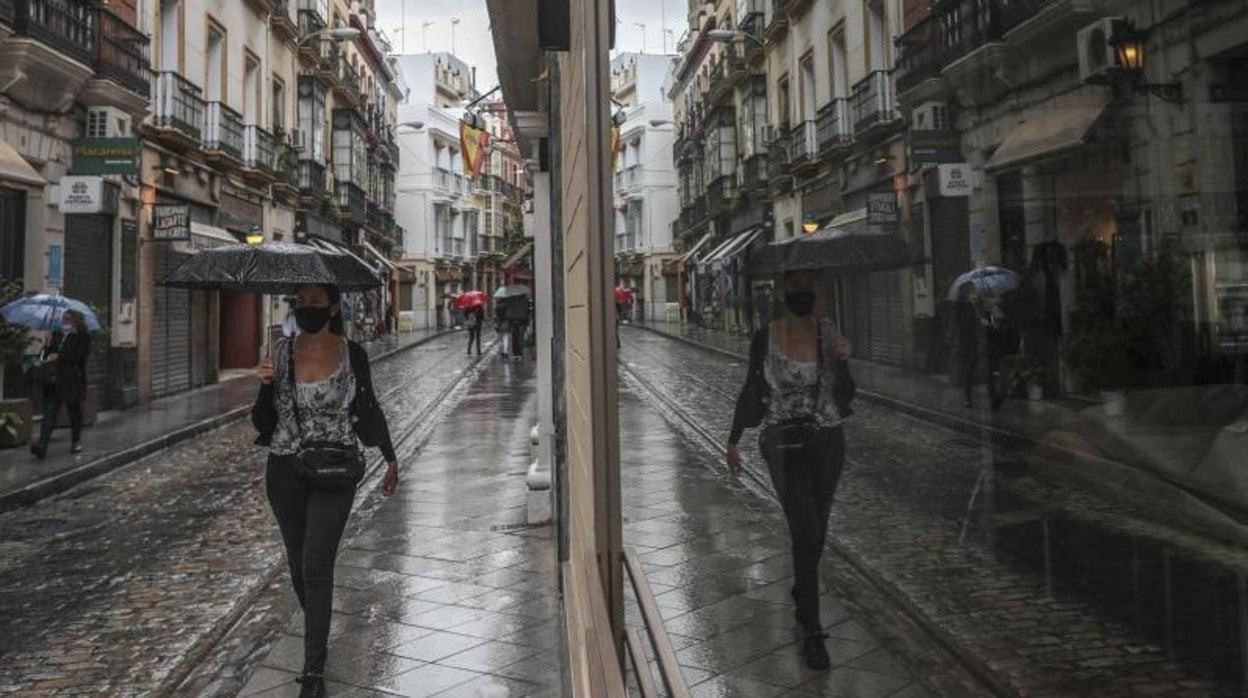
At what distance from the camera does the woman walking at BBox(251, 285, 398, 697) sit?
11.0ft

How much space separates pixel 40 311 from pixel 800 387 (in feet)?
34.3

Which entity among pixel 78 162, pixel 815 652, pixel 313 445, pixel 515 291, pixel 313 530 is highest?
pixel 78 162

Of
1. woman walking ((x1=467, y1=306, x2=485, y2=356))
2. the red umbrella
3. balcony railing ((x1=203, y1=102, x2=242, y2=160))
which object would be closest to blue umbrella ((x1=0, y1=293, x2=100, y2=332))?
balcony railing ((x1=203, y1=102, x2=242, y2=160))

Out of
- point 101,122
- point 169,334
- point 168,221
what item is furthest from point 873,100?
point 169,334

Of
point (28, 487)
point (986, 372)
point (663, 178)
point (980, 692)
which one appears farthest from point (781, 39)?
point (28, 487)

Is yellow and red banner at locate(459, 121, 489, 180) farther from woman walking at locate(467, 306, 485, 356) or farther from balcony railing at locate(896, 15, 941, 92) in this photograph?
balcony railing at locate(896, 15, 941, 92)

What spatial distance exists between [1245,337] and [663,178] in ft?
5.47

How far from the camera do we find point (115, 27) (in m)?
13.1

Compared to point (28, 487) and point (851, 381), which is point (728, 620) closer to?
point (851, 381)

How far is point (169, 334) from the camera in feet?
49.0

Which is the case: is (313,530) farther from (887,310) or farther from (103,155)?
(103,155)

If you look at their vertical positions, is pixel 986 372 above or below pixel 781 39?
below

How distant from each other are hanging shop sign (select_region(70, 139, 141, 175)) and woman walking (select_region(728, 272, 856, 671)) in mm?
13219

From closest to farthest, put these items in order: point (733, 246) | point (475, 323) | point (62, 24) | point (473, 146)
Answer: point (733, 246)
point (62, 24)
point (473, 146)
point (475, 323)
